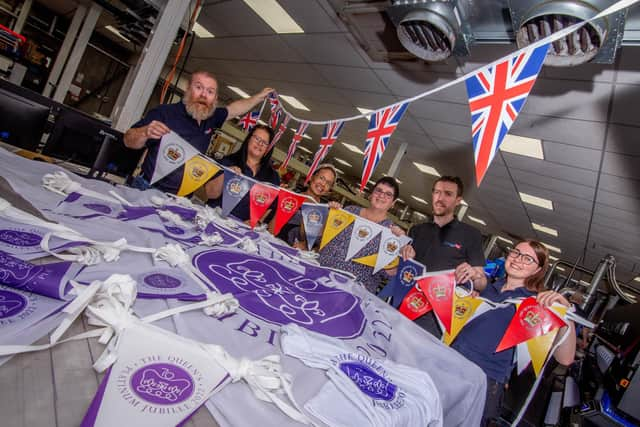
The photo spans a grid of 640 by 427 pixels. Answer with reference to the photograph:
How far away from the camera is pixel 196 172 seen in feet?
9.02

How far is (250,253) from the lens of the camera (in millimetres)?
1949

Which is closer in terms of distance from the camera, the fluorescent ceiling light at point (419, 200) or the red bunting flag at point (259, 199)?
the red bunting flag at point (259, 199)

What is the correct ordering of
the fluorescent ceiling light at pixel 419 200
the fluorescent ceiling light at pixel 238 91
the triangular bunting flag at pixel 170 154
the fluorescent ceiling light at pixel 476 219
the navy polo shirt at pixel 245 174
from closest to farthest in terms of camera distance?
1. the triangular bunting flag at pixel 170 154
2. the navy polo shirt at pixel 245 174
3. the fluorescent ceiling light at pixel 238 91
4. the fluorescent ceiling light at pixel 476 219
5. the fluorescent ceiling light at pixel 419 200

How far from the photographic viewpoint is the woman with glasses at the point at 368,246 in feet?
9.04

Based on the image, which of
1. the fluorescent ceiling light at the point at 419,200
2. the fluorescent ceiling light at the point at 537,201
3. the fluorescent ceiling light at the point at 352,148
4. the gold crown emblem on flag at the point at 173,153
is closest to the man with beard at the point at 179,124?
the gold crown emblem on flag at the point at 173,153

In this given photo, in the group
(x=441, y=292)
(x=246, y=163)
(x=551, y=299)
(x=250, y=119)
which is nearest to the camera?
(x=551, y=299)

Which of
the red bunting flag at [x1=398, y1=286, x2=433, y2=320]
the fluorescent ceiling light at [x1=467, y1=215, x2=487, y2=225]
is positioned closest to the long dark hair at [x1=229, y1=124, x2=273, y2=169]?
the red bunting flag at [x1=398, y1=286, x2=433, y2=320]

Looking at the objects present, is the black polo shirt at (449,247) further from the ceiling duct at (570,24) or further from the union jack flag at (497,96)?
the ceiling duct at (570,24)

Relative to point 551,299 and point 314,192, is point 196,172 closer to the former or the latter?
point 314,192

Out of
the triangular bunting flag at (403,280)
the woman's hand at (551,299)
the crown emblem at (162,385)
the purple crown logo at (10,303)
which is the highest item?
the woman's hand at (551,299)

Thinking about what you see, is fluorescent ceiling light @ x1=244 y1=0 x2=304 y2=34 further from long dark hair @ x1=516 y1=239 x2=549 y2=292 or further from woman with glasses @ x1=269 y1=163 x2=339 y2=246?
long dark hair @ x1=516 y1=239 x2=549 y2=292

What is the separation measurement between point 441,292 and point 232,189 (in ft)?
6.47

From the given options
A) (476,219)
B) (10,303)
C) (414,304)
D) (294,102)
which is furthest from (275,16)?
(476,219)

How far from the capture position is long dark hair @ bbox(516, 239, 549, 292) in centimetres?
227
